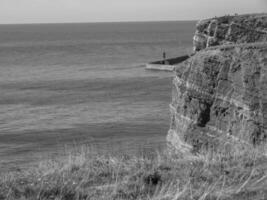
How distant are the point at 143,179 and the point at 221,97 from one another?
1506 centimetres

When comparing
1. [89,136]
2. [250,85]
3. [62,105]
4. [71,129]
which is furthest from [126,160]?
[62,105]

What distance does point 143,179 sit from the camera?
929cm

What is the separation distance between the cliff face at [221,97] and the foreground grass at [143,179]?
10.3m

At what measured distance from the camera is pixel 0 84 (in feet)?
254

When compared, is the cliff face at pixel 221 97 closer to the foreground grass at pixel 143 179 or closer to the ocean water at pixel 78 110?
the ocean water at pixel 78 110

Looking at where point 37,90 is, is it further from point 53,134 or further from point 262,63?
point 262,63

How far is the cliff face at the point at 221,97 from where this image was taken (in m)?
21.8

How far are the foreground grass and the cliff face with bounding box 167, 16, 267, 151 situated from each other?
1032 cm

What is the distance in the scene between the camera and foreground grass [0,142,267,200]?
8391mm

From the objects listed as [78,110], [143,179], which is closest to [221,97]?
[143,179]

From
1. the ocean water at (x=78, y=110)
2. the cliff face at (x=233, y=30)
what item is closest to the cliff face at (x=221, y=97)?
the cliff face at (x=233, y=30)

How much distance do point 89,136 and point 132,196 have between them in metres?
32.1

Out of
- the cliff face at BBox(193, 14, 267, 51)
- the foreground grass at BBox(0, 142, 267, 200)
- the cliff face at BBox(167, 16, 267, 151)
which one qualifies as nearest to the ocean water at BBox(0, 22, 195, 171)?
the cliff face at BBox(167, 16, 267, 151)

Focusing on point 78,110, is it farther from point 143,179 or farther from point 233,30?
point 143,179
